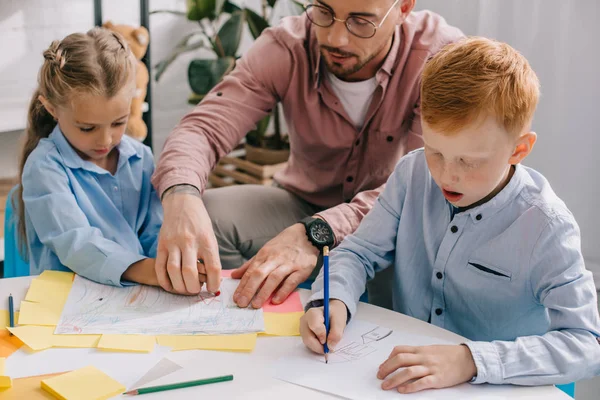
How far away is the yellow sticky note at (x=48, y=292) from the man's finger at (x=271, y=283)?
31cm

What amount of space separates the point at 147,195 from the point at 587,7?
4.28ft

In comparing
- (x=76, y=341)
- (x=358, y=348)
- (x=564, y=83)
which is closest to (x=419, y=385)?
(x=358, y=348)

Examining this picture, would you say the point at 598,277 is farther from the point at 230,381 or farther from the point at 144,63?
the point at 144,63

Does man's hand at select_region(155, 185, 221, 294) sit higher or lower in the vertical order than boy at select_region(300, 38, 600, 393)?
lower

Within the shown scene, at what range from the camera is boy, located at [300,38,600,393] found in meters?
0.95

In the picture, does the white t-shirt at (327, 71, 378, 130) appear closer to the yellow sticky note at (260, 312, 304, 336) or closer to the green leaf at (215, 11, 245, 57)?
the yellow sticky note at (260, 312, 304, 336)

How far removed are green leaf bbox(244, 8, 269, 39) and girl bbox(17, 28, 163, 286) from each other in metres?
1.28

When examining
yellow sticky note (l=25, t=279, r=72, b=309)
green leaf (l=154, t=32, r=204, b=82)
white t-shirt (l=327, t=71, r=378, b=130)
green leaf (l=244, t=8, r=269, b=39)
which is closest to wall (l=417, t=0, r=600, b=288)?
white t-shirt (l=327, t=71, r=378, b=130)

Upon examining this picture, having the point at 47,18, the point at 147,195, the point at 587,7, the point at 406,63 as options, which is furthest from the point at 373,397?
the point at 47,18

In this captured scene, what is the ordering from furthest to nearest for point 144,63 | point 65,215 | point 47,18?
point 144,63
point 47,18
point 65,215

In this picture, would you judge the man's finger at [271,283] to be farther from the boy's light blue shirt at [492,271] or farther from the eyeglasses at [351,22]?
the eyeglasses at [351,22]

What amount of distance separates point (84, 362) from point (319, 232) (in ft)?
1.78

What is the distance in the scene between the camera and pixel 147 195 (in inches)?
61.7

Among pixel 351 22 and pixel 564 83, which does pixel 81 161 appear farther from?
pixel 564 83
